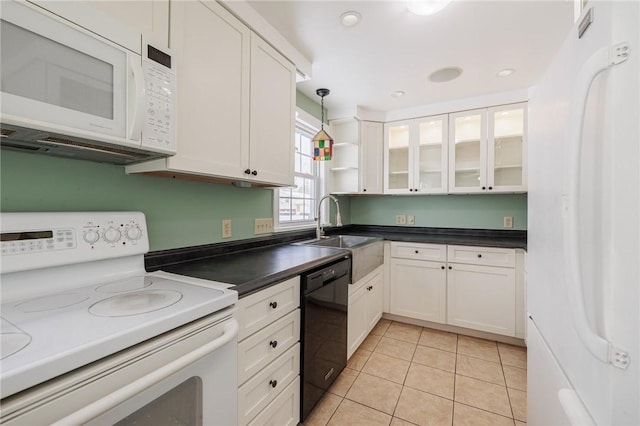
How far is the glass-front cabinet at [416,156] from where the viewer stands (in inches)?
112

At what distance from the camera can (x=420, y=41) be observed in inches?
69.0

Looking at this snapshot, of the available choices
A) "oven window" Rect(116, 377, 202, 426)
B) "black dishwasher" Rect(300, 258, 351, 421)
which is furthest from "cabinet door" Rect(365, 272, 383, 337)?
"oven window" Rect(116, 377, 202, 426)

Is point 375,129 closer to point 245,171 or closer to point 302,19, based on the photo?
point 302,19

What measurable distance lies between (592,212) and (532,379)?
0.98 m

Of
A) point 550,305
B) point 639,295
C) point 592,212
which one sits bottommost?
point 550,305

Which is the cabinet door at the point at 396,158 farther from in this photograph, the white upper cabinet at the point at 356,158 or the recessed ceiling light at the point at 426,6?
the recessed ceiling light at the point at 426,6

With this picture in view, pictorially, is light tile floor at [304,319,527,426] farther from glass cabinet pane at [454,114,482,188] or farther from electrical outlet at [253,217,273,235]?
glass cabinet pane at [454,114,482,188]

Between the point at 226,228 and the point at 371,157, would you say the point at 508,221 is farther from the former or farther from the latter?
the point at 226,228

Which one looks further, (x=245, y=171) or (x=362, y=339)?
(x=362, y=339)

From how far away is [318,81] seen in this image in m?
2.33

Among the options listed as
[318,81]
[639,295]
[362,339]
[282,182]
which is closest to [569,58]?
[639,295]

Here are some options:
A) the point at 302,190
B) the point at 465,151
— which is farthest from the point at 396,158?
the point at 302,190

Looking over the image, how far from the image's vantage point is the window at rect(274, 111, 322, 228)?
2.37 m

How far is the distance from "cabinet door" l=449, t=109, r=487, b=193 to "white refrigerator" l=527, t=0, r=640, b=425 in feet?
6.64
